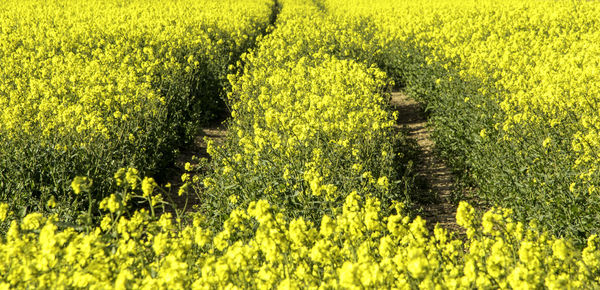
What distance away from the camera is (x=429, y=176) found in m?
7.58

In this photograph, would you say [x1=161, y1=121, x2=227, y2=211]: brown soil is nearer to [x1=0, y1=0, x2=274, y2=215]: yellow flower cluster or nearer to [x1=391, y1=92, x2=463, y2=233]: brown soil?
[x1=0, y1=0, x2=274, y2=215]: yellow flower cluster

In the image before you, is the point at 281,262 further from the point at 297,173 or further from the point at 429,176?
the point at 429,176

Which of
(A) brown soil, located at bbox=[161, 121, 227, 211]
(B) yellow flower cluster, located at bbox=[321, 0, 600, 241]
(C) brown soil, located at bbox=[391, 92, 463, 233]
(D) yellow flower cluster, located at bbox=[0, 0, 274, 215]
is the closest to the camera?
(B) yellow flower cluster, located at bbox=[321, 0, 600, 241]

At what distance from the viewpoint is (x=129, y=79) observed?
827cm

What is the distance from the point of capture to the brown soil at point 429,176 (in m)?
6.30

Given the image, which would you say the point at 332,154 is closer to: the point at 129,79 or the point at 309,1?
the point at 129,79

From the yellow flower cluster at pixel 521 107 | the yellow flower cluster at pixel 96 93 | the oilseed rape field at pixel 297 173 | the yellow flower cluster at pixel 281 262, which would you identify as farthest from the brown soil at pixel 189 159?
the yellow flower cluster at pixel 521 107

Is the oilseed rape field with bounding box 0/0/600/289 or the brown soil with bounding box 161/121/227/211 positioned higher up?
the oilseed rape field with bounding box 0/0/600/289

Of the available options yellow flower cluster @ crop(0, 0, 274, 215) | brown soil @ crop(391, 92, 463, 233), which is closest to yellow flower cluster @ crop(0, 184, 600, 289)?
brown soil @ crop(391, 92, 463, 233)

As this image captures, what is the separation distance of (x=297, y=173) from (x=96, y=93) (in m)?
3.59

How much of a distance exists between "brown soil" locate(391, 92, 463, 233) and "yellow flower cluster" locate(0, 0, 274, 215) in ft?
11.9

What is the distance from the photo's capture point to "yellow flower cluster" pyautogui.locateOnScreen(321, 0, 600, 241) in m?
4.80

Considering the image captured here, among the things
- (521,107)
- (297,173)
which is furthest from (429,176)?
(297,173)

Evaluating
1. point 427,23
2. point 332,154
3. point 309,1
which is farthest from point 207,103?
point 309,1
